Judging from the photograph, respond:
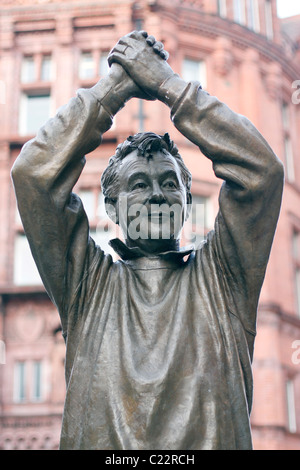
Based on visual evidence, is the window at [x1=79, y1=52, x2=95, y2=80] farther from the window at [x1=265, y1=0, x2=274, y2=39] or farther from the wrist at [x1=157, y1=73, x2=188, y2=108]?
the wrist at [x1=157, y1=73, x2=188, y2=108]

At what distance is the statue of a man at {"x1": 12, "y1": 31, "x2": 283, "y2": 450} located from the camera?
2312 mm

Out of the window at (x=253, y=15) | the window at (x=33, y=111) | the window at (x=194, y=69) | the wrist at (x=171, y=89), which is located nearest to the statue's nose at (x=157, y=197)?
the wrist at (x=171, y=89)

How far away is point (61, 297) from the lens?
2.54m

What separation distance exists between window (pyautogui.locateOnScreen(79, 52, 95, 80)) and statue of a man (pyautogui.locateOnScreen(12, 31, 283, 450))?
15.2m

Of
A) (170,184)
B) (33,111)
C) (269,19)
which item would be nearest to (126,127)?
(33,111)

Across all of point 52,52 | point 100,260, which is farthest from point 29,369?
point 100,260

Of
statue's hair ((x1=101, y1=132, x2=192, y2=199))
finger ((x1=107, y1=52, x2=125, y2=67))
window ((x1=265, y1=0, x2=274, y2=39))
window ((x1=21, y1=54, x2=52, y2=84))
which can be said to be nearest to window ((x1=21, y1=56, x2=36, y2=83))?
window ((x1=21, y1=54, x2=52, y2=84))

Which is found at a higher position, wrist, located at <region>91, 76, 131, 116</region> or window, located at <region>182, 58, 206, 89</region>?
window, located at <region>182, 58, 206, 89</region>

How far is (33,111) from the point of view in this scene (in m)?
17.5

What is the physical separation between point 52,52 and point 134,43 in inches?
616

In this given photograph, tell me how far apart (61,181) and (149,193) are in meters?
0.30

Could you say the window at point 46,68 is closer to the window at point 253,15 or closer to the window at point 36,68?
Answer: the window at point 36,68

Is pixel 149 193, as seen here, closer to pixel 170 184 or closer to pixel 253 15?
pixel 170 184

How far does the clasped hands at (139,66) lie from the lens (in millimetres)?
2504
